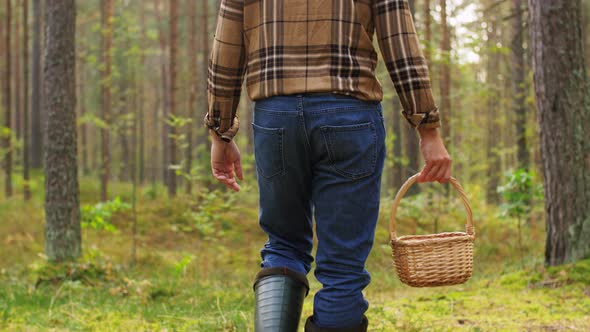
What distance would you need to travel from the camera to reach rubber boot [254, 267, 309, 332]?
2225 mm

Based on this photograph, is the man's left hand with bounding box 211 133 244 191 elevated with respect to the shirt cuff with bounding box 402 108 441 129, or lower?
lower

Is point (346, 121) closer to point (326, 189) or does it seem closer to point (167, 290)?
point (326, 189)

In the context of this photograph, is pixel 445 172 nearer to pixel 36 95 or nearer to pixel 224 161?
pixel 224 161

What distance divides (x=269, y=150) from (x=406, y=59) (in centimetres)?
66

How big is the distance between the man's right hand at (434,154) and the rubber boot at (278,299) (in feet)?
2.34

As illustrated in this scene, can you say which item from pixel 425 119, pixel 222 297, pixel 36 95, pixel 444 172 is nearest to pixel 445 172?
pixel 444 172

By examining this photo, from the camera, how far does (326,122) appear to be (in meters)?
2.11

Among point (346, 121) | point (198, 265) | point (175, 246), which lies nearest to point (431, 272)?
point (346, 121)

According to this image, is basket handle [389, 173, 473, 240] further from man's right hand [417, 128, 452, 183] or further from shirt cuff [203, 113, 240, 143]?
shirt cuff [203, 113, 240, 143]

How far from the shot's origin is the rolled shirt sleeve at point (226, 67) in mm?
2338

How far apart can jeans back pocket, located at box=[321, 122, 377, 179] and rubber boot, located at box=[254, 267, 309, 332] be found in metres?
0.52

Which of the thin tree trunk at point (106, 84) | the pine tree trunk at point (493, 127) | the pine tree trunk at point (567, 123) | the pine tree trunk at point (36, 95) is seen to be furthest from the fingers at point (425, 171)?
the pine tree trunk at point (36, 95)

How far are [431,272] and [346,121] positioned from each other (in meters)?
0.98

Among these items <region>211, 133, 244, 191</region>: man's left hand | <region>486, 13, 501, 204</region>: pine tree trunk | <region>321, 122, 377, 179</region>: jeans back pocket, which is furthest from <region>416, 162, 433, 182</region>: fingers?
<region>486, 13, 501, 204</region>: pine tree trunk
